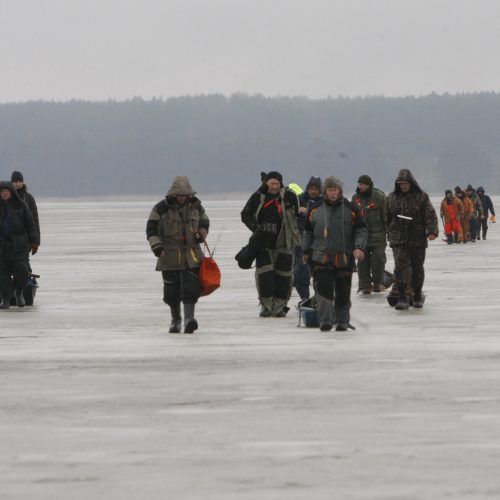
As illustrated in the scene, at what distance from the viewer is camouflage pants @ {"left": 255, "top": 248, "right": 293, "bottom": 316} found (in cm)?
1714

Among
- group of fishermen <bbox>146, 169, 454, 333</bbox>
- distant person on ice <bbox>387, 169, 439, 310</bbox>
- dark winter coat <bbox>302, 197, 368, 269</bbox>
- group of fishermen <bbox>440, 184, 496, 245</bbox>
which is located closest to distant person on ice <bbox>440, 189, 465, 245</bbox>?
group of fishermen <bbox>440, 184, 496, 245</bbox>

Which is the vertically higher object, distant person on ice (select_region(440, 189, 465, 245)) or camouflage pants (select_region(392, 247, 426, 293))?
camouflage pants (select_region(392, 247, 426, 293))

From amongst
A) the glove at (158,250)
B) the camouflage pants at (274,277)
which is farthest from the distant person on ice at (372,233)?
the glove at (158,250)

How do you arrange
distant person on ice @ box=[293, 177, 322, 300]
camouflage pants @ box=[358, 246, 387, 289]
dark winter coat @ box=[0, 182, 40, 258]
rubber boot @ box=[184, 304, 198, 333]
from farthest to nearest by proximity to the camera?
camouflage pants @ box=[358, 246, 387, 289], dark winter coat @ box=[0, 182, 40, 258], distant person on ice @ box=[293, 177, 322, 300], rubber boot @ box=[184, 304, 198, 333]

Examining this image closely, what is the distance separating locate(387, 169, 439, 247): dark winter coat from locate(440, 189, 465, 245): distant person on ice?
22.0m

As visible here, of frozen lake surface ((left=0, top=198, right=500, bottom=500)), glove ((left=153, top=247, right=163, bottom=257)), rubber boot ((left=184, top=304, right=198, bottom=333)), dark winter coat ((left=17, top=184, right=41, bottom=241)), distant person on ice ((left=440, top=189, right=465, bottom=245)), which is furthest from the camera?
distant person on ice ((left=440, top=189, right=465, bottom=245))

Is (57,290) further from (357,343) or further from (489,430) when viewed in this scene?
(489,430)

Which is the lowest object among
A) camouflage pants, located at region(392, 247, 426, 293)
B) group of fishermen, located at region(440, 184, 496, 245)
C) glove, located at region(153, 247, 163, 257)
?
group of fishermen, located at region(440, 184, 496, 245)

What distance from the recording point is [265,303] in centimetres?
1716

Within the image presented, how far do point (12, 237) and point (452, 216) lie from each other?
73.7 ft

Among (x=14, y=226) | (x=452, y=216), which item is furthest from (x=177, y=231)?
(x=452, y=216)

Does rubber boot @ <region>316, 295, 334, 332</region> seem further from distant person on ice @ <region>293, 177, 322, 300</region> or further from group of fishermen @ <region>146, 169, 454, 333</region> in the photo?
distant person on ice @ <region>293, 177, 322, 300</region>

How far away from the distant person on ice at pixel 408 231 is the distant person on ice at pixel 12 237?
168 inches

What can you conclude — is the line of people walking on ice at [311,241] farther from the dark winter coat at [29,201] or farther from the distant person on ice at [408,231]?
the dark winter coat at [29,201]
